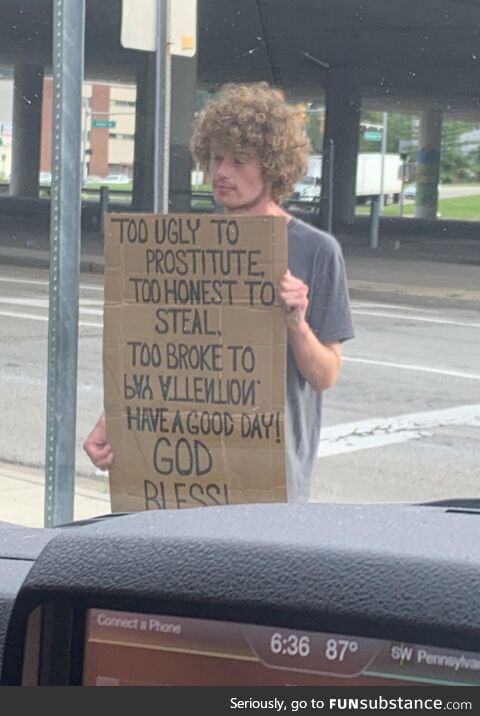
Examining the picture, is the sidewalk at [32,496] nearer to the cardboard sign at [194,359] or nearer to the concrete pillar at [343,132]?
the cardboard sign at [194,359]

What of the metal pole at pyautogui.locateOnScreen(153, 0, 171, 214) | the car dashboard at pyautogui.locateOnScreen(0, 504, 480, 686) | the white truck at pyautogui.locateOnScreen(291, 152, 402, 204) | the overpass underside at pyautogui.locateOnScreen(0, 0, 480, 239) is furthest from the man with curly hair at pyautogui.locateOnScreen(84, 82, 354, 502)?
the white truck at pyautogui.locateOnScreen(291, 152, 402, 204)

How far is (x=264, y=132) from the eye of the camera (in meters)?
2.94

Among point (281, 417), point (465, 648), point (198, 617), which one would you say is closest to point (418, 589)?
point (465, 648)

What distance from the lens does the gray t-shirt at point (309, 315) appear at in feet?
9.46

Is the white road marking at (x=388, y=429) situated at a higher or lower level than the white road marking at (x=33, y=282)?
higher

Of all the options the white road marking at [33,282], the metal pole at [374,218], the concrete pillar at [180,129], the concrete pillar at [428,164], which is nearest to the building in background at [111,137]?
the concrete pillar at [428,164]

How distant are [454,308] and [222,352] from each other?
13.6 metres

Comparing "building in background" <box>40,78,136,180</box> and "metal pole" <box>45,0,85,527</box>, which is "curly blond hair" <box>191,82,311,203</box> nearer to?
"metal pole" <box>45,0,85,527</box>

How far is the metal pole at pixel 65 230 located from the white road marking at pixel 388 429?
3958mm

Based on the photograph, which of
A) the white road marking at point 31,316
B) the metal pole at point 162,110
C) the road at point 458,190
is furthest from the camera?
the road at point 458,190

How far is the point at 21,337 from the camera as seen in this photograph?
1228cm

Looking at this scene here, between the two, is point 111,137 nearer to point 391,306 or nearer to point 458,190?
point 458,190

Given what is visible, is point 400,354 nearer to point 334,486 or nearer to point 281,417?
point 334,486
